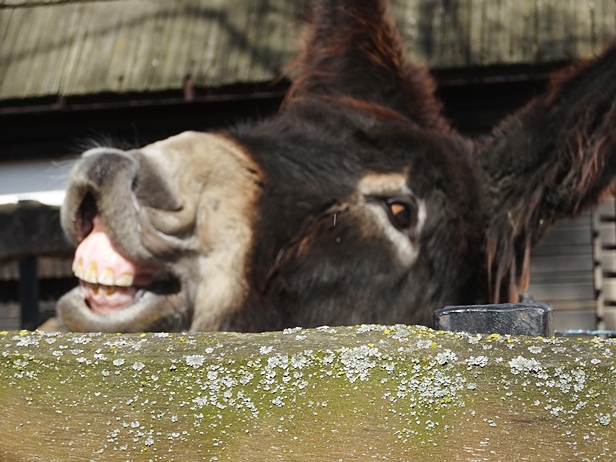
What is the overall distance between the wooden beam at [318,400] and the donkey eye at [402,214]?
1663mm

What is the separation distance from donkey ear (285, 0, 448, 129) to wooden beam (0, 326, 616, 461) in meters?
2.55

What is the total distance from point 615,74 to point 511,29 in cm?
357

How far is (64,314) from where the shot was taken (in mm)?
2299

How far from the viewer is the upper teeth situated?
2238 millimetres

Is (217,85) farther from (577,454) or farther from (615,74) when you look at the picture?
(577,454)

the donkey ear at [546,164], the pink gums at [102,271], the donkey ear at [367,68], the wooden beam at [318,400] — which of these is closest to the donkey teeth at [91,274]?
the pink gums at [102,271]

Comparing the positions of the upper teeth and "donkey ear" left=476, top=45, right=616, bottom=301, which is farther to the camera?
"donkey ear" left=476, top=45, right=616, bottom=301

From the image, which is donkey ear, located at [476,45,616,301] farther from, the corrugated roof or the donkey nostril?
the corrugated roof

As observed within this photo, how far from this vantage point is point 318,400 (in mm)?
1049

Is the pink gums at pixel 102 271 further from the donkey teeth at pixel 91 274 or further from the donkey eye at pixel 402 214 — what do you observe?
the donkey eye at pixel 402 214

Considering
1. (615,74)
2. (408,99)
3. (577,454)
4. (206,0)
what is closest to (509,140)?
(615,74)

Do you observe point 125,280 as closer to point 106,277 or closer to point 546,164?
point 106,277

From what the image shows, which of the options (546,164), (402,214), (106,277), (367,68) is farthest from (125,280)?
(367,68)

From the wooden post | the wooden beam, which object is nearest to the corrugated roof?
the wooden post
